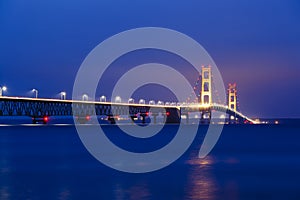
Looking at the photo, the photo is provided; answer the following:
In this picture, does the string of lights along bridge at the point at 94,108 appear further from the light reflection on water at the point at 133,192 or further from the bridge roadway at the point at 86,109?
the light reflection on water at the point at 133,192

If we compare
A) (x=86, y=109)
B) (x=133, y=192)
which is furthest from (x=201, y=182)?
(x=86, y=109)

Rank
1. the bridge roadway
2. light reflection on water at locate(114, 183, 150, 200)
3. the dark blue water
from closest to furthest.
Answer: light reflection on water at locate(114, 183, 150, 200) < the dark blue water < the bridge roadway

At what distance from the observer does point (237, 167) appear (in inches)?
1245

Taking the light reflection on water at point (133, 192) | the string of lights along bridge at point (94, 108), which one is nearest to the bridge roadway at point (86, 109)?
the string of lights along bridge at point (94, 108)

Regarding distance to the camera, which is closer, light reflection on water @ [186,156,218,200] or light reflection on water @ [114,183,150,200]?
light reflection on water @ [114,183,150,200]

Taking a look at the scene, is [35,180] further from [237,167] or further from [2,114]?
[2,114]

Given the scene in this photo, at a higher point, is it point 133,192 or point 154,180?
point 154,180

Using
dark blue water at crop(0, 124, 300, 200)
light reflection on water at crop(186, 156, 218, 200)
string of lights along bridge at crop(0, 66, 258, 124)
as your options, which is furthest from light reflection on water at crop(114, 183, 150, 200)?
string of lights along bridge at crop(0, 66, 258, 124)

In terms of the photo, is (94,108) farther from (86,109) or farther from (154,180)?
(154,180)

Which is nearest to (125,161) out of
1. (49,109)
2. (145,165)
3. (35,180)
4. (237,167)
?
(145,165)

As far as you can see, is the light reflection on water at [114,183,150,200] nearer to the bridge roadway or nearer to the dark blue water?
Result: the dark blue water

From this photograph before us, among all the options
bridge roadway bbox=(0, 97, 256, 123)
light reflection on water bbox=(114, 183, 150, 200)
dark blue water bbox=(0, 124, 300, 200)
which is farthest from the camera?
bridge roadway bbox=(0, 97, 256, 123)

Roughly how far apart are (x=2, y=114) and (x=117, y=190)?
2727 inches

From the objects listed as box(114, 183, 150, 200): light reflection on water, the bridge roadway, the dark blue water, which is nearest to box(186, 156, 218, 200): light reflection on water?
the dark blue water
